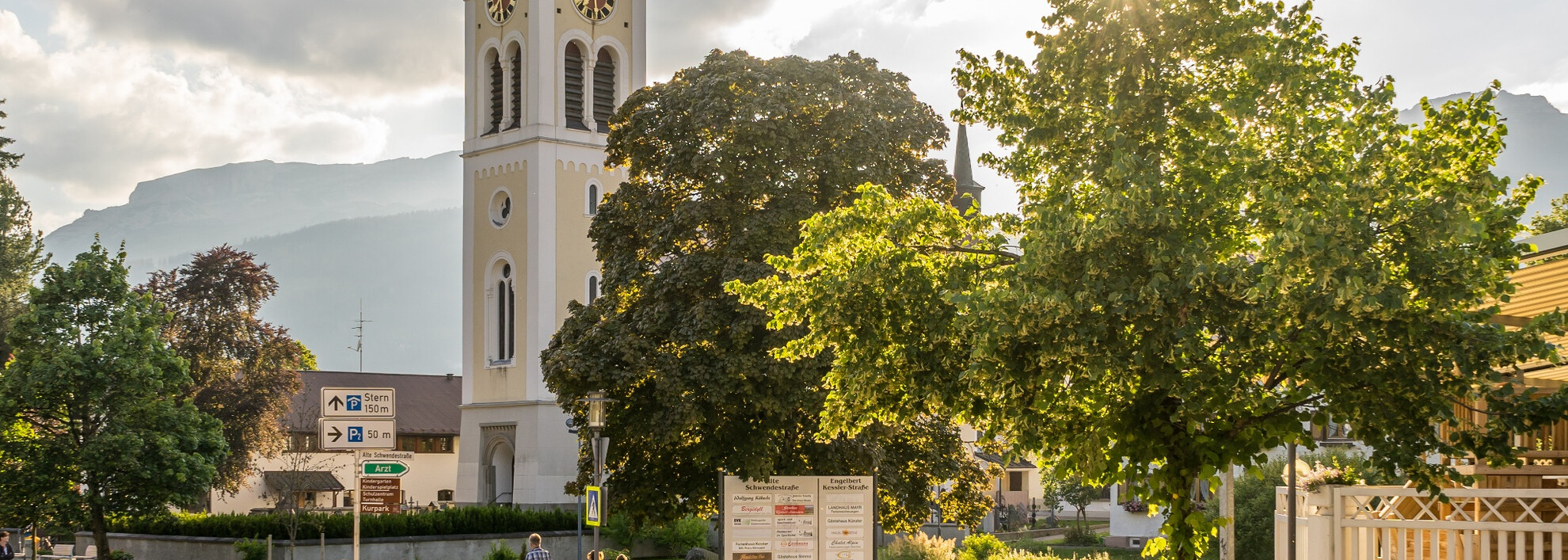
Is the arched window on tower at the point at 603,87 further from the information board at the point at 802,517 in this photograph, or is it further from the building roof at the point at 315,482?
the information board at the point at 802,517

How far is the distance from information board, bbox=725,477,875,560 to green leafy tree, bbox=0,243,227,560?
15.6 meters

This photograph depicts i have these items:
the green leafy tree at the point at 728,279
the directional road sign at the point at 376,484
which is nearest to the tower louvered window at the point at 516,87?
the green leafy tree at the point at 728,279

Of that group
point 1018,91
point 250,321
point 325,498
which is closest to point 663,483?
point 1018,91

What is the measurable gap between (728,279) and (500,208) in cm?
3314

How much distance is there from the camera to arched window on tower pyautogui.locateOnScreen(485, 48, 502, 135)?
55156mm

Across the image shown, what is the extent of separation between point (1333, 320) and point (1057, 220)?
216cm

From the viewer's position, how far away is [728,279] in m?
22.8

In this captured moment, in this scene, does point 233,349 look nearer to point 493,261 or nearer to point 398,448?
point 493,261

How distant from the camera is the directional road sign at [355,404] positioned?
15.6m

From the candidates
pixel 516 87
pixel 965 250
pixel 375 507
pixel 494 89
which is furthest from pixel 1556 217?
pixel 494 89

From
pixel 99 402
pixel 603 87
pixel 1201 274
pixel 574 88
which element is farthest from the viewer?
pixel 603 87

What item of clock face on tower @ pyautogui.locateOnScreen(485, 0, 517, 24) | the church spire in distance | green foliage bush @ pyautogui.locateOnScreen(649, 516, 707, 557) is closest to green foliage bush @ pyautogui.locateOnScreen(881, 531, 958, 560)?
green foliage bush @ pyautogui.locateOnScreen(649, 516, 707, 557)

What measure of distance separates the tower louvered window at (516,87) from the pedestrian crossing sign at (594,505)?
33843mm

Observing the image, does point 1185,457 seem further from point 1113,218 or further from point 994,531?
point 994,531
